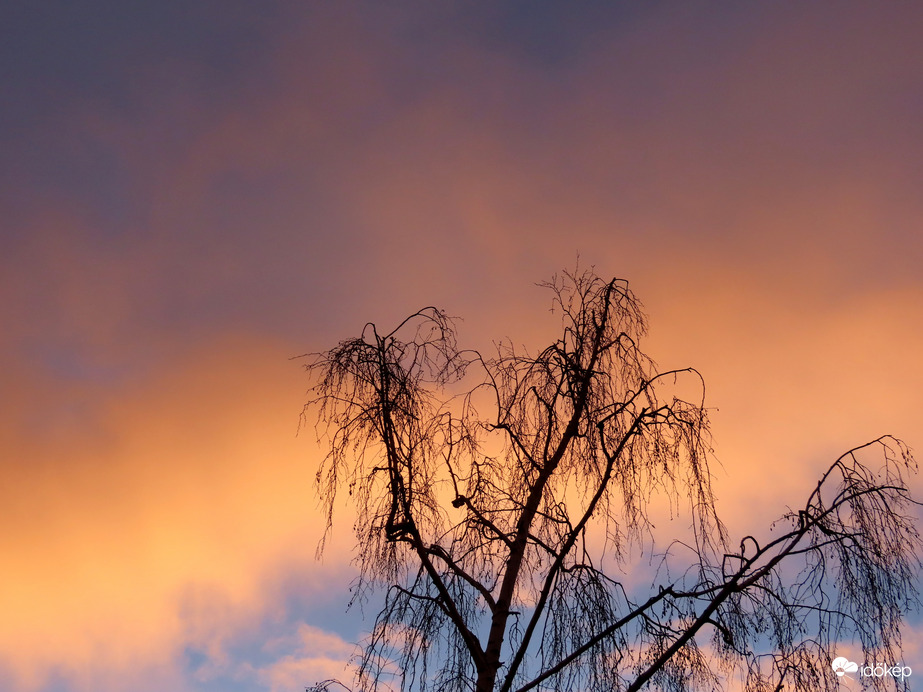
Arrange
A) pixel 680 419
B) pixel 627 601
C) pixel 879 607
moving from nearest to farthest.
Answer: pixel 879 607 → pixel 627 601 → pixel 680 419

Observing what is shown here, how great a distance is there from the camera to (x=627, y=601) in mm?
6180

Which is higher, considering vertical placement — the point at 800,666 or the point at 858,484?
the point at 858,484

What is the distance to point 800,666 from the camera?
587cm

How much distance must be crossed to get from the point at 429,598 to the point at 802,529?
2709 millimetres

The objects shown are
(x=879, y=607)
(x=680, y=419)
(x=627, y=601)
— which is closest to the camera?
(x=879, y=607)

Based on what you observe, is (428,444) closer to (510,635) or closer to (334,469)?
(334,469)

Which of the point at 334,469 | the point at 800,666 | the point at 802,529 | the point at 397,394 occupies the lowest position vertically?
the point at 800,666

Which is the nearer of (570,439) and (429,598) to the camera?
(429,598)

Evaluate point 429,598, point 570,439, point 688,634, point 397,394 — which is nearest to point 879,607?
point 688,634

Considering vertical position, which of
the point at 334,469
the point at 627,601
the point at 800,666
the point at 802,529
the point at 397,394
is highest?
the point at 397,394

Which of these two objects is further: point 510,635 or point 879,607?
point 510,635

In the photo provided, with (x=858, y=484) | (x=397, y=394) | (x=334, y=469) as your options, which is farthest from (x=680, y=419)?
(x=334, y=469)

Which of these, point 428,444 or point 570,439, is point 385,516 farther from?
point 570,439

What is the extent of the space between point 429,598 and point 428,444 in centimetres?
118
